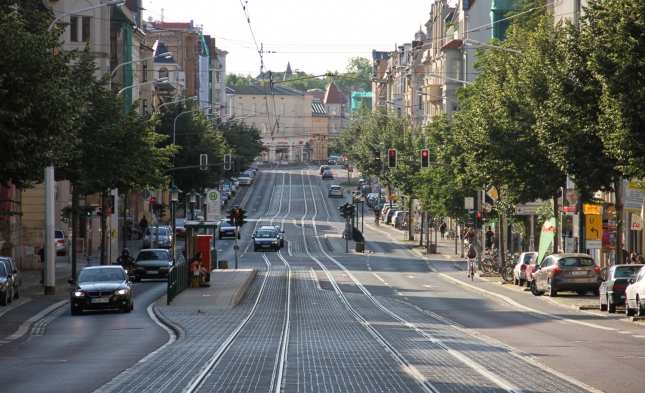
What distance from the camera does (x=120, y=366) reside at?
52.8 ft

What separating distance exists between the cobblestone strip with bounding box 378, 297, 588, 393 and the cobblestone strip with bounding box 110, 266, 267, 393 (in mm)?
4327

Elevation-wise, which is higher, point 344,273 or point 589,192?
point 589,192

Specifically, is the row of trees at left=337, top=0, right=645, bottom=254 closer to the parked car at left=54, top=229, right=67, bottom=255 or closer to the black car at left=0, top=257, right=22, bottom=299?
the black car at left=0, top=257, right=22, bottom=299

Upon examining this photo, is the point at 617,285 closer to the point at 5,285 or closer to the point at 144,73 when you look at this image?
the point at 5,285

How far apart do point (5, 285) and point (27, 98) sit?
39.1ft

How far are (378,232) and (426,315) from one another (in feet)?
210

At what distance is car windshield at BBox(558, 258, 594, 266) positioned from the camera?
3459 cm

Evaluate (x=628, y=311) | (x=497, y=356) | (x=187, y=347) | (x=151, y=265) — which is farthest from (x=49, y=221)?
(x=497, y=356)

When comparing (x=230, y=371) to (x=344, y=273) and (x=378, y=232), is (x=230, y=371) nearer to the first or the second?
(x=344, y=273)

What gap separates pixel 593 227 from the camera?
35.0 m

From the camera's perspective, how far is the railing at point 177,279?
31984 millimetres

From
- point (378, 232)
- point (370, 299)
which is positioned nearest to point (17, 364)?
point (370, 299)

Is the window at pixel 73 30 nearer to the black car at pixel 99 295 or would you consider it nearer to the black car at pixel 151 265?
the black car at pixel 151 265

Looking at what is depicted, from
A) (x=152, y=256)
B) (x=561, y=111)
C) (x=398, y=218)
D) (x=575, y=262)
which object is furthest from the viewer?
(x=398, y=218)
